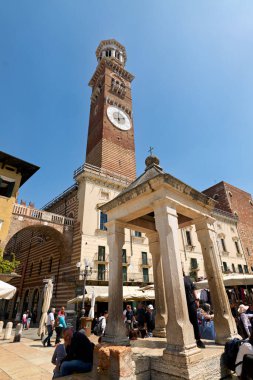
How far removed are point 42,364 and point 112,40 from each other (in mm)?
45734

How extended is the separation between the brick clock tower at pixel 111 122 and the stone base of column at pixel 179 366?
71.7 feet

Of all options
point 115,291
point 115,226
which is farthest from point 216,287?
point 115,226

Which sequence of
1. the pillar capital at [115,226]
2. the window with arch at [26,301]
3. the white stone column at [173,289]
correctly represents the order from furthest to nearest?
1. the window with arch at [26,301]
2. the pillar capital at [115,226]
3. the white stone column at [173,289]

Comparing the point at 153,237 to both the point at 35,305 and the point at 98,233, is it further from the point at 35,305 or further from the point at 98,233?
the point at 35,305

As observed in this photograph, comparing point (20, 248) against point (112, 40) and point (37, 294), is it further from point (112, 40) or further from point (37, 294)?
point (112, 40)

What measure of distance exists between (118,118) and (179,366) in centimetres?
2955

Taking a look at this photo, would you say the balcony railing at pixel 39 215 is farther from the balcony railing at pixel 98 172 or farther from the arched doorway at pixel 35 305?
the arched doorway at pixel 35 305

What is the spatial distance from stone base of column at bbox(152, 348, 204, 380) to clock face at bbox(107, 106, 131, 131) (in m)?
27.9

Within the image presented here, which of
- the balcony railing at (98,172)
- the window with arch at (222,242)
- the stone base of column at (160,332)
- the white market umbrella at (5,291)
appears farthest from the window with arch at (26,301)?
the window with arch at (222,242)

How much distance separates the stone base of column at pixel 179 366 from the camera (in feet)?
11.0

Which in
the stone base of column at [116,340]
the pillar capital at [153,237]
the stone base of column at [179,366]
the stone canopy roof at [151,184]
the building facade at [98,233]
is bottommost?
the stone base of column at [179,366]

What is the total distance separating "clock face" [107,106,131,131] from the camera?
95.9 feet

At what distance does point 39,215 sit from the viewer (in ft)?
61.0

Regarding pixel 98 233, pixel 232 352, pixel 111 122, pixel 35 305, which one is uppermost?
pixel 111 122
